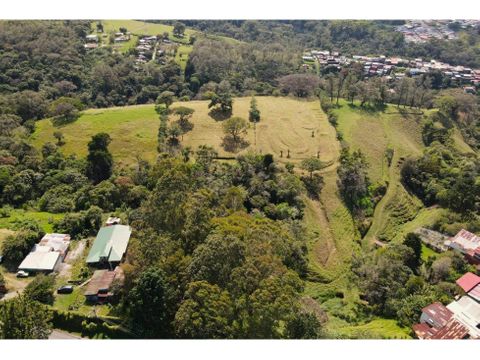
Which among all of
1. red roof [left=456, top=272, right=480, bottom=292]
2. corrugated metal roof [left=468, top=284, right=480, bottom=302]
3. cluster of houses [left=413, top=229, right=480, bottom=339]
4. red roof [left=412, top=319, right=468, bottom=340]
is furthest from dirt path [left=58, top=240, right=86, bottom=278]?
corrugated metal roof [left=468, top=284, right=480, bottom=302]

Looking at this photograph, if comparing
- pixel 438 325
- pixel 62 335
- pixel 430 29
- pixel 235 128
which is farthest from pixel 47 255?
pixel 430 29

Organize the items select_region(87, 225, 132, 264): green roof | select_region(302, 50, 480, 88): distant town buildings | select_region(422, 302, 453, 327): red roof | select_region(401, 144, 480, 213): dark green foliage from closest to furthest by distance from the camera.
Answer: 1. select_region(422, 302, 453, 327): red roof
2. select_region(87, 225, 132, 264): green roof
3. select_region(401, 144, 480, 213): dark green foliage
4. select_region(302, 50, 480, 88): distant town buildings

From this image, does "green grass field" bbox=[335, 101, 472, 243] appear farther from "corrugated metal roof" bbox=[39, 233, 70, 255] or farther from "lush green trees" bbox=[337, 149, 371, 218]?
"corrugated metal roof" bbox=[39, 233, 70, 255]

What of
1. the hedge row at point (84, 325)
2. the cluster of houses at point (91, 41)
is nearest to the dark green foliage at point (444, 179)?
the hedge row at point (84, 325)

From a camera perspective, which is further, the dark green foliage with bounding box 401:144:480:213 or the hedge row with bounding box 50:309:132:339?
the dark green foliage with bounding box 401:144:480:213

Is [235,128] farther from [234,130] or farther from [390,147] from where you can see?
[390,147]

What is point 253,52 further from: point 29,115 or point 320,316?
point 320,316
